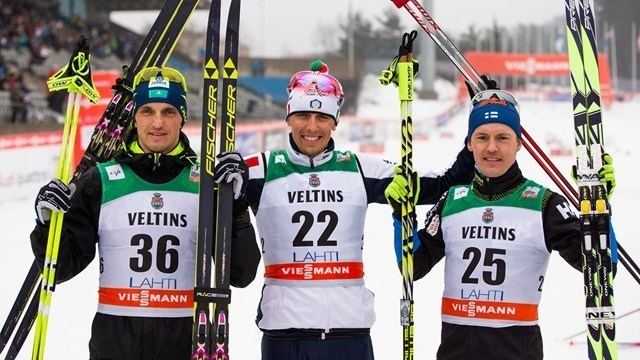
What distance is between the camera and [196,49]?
47406 millimetres

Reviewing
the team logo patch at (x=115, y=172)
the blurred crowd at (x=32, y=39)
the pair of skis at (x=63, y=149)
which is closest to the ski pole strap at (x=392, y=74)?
the team logo patch at (x=115, y=172)

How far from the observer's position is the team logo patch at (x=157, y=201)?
2922 mm

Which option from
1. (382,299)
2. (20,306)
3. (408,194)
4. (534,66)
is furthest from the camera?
(534,66)

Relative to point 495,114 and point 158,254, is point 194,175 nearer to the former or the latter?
point 158,254

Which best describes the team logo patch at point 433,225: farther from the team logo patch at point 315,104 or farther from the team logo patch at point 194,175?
the team logo patch at point 194,175

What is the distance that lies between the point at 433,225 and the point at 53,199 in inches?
55.0

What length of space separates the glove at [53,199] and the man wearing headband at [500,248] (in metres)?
1.17

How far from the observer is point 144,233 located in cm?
289

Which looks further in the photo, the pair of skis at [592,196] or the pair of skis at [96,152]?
the pair of skis at [96,152]

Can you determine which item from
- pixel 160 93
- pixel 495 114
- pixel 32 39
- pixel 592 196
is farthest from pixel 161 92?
pixel 32 39

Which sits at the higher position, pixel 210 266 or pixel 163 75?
pixel 163 75

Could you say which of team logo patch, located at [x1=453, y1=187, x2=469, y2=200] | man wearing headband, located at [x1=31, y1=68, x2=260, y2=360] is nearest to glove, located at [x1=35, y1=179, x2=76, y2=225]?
man wearing headband, located at [x1=31, y1=68, x2=260, y2=360]

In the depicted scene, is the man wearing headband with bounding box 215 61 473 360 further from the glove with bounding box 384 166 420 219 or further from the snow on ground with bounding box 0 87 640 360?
the snow on ground with bounding box 0 87 640 360

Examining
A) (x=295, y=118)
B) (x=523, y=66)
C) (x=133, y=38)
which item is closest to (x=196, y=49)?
(x=133, y=38)
